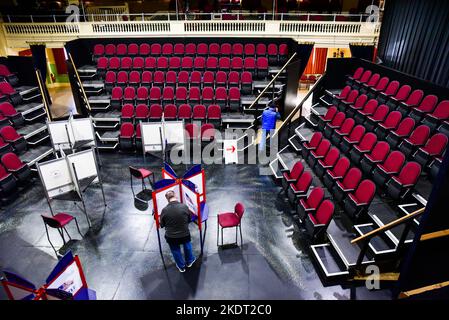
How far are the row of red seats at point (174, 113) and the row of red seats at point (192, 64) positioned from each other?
223 centimetres

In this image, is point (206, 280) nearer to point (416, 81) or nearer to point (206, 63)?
point (416, 81)

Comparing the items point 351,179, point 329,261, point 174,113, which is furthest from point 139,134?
point 329,261

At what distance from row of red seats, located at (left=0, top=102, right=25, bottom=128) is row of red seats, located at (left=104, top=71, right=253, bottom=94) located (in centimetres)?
271

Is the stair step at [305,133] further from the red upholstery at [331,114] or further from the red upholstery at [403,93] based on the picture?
the red upholstery at [403,93]

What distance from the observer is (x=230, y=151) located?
770 cm

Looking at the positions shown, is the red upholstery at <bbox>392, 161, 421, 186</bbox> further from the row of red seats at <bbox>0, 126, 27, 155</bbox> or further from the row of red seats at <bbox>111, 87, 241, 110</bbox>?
the row of red seats at <bbox>0, 126, 27, 155</bbox>

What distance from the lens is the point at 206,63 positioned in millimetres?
10484

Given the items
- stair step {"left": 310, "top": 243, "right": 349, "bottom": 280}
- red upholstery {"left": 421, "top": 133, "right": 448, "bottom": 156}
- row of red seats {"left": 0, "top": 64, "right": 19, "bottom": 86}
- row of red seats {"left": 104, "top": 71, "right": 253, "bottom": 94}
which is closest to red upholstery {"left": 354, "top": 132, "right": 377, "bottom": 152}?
red upholstery {"left": 421, "top": 133, "right": 448, "bottom": 156}

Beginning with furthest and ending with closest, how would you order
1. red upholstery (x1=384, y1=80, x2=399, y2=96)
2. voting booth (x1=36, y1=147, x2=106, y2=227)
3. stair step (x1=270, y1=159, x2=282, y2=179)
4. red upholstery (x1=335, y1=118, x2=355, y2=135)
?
1. red upholstery (x1=384, y1=80, x2=399, y2=96)
2. stair step (x1=270, y1=159, x2=282, y2=179)
3. red upholstery (x1=335, y1=118, x2=355, y2=135)
4. voting booth (x1=36, y1=147, x2=106, y2=227)

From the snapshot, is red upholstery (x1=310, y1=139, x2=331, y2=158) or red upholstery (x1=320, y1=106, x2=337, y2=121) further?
red upholstery (x1=320, y1=106, x2=337, y2=121)

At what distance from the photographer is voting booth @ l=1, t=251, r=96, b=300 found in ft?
11.0

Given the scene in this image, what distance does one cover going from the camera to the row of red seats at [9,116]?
8.11 m
